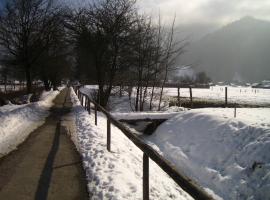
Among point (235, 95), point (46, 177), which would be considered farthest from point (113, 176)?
point (235, 95)

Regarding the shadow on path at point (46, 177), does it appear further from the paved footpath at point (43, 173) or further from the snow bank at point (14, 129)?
the snow bank at point (14, 129)

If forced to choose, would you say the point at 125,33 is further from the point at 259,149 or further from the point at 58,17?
the point at 259,149

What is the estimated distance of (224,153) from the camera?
21.2 feet

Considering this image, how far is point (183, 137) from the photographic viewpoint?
28.8 ft

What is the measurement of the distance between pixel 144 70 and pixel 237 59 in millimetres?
204299

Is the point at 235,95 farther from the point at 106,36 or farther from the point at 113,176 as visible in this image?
the point at 113,176

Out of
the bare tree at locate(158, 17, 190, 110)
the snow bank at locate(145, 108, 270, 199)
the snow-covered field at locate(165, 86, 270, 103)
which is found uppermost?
the bare tree at locate(158, 17, 190, 110)

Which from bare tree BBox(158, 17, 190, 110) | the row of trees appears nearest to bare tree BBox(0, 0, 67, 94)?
the row of trees

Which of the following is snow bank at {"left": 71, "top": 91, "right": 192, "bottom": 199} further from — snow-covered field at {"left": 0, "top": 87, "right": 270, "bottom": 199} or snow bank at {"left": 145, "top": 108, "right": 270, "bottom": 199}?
snow bank at {"left": 145, "top": 108, "right": 270, "bottom": 199}

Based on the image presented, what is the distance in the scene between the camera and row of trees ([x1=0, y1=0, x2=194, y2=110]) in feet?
44.2

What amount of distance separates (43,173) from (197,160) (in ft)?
16.1

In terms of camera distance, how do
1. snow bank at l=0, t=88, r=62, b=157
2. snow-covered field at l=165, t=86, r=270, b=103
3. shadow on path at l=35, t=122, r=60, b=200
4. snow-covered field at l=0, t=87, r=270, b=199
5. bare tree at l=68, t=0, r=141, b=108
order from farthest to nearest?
snow-covered field at l=165, t=86, r=270, b=103
bare tree at l=68, t=0, r=141, b=108
snow bank at l=0, t=88, r=62, b=157
snow-covered field at l=0, t=87, r=270, b=199
shadow on path at l=35, t=122, r=60, b=200

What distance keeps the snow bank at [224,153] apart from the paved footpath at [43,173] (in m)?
3.77

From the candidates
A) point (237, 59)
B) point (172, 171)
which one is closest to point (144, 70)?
point (172, 171)
